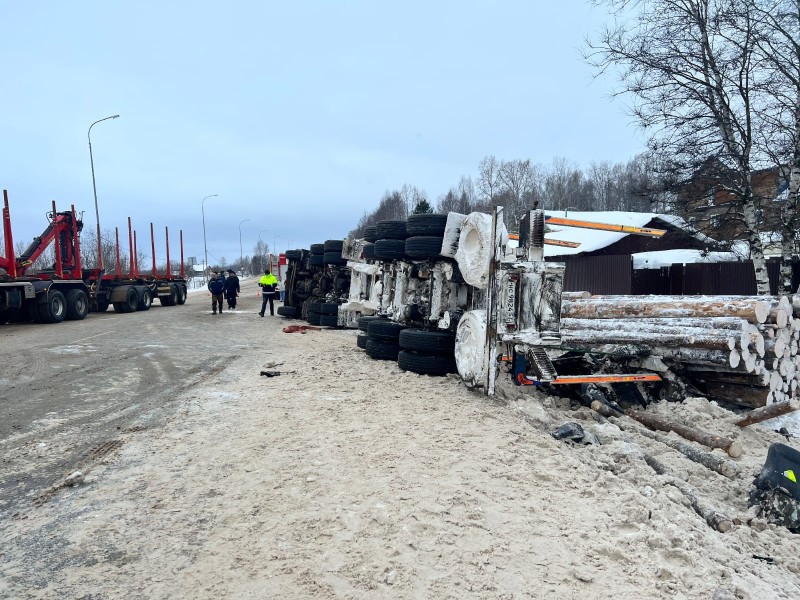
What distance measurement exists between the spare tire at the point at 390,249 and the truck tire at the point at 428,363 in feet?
5.66

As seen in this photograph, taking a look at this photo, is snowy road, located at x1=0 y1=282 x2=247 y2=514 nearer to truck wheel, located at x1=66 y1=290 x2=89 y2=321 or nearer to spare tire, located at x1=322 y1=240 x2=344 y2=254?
truck wheel, located at x1=66 y1=290 x2=89 y2=321

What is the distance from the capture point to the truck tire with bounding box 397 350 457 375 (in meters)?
7.45

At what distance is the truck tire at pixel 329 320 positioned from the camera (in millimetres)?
14919

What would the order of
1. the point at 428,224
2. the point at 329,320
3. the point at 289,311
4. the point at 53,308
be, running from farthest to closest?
the point at 289,311 → the point at 53,308 → the point at 329,320 → the point at 428,224

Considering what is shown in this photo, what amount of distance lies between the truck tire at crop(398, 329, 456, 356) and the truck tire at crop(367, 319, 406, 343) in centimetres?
96

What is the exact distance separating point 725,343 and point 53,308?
56.7 ft

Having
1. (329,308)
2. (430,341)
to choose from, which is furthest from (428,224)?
(329,308)

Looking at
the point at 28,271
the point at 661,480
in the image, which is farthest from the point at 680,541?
the point at 28,271

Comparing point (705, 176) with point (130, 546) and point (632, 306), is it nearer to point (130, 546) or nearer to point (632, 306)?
point (632, 306)

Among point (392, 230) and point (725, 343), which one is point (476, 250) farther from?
point (725, 343)

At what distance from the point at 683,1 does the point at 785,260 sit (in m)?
6.53

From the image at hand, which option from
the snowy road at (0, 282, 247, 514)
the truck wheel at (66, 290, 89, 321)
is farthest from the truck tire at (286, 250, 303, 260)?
the truck wheel at (66, 290, 89, 321)

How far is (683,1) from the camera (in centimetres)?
1341

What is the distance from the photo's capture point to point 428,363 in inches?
296
